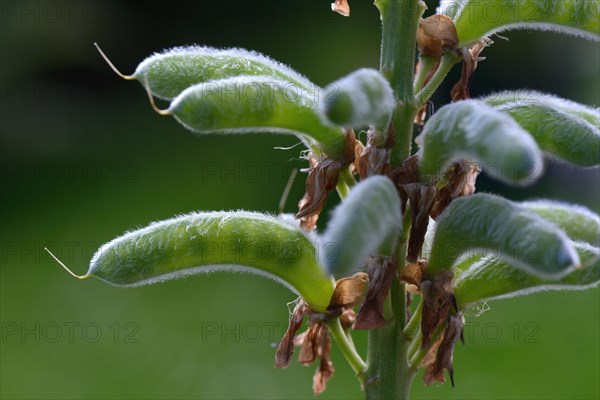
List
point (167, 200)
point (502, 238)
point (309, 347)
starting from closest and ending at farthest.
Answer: point (502, 238), point (309, 347), point (167, 200)

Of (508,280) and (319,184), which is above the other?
(319,184)

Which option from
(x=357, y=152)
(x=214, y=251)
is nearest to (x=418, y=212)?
(x=357, y=152)

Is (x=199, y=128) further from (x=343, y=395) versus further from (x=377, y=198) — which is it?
(x=343, y=395)

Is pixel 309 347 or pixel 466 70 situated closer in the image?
pixel 466 70

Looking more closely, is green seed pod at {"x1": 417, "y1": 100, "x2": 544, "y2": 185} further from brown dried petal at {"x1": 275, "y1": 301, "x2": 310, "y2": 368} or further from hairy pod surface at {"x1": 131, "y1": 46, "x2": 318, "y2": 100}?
brown dried petal at {"x1": 275, "y1": 301, "x2": 310, "y2": 368}

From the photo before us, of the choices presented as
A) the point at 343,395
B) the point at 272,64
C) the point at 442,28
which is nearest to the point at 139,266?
the point at 272,64

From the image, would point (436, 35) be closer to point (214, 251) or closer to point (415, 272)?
point (415, 272)

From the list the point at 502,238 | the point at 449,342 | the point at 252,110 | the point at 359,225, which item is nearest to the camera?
the point at 359,225

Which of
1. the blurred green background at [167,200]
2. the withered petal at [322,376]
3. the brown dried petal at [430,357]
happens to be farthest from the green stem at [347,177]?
the blurred green background at [167,200]
